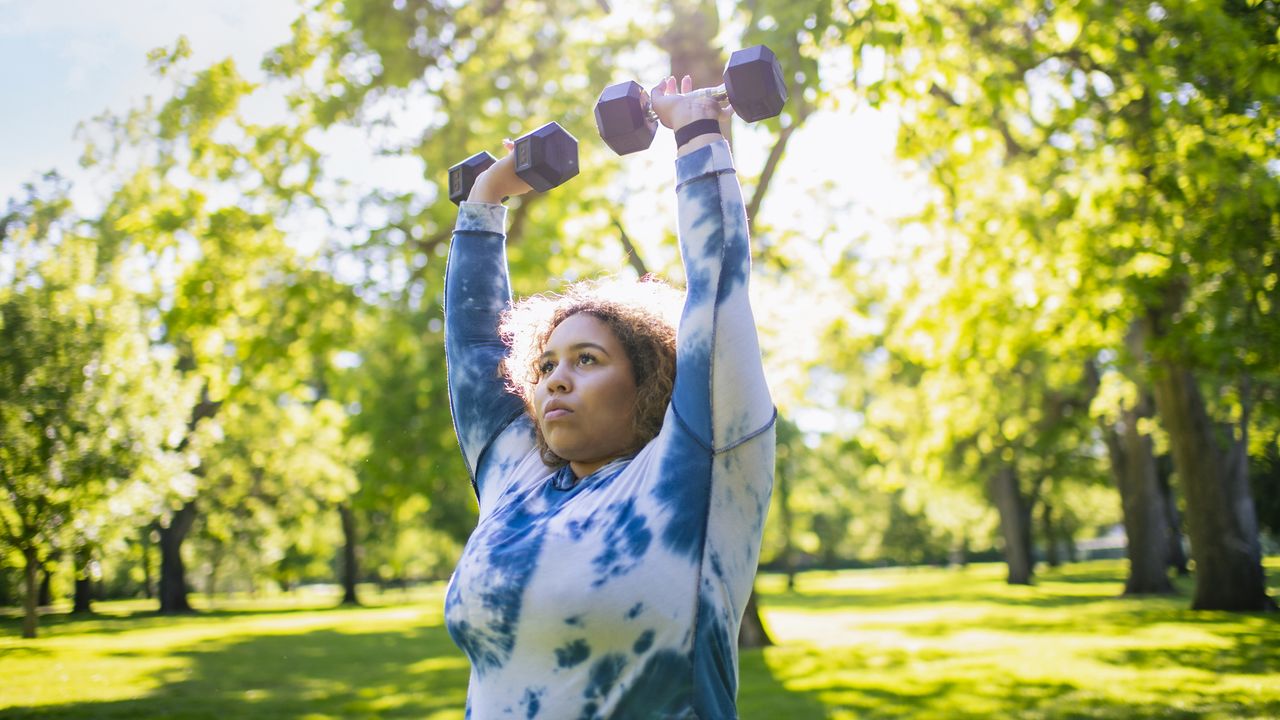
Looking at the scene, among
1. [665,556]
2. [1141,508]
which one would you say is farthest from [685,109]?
[1141,508]

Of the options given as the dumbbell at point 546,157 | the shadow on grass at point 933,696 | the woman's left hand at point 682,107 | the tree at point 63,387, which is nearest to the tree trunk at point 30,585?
the tree at point 63,387

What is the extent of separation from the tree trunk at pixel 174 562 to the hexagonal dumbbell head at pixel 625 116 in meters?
37.2

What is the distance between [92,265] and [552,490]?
66.6 feet

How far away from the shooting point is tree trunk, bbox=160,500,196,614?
35.4 metres

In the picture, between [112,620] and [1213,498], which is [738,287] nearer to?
[1213,498]

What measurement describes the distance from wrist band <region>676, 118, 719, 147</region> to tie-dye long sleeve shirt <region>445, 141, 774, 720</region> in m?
0.06

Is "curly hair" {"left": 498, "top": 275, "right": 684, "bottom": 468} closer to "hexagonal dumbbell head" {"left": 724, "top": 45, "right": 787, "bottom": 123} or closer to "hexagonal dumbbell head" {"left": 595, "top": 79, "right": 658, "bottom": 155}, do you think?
"hexagonal dumbbell head" {"left": 595, "top": 79, "right": 658, "bottom": 155}

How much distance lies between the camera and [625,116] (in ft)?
7.23

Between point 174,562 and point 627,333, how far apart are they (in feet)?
127

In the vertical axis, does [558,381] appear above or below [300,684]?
above

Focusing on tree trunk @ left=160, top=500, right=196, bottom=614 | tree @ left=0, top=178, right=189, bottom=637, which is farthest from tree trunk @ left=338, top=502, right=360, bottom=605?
tree @ left=0, top=178, right=189, bottom=637

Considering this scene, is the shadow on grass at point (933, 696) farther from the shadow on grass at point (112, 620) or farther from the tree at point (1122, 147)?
the shadow on grass at point (112, 620)

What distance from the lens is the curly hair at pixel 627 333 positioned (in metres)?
2.06

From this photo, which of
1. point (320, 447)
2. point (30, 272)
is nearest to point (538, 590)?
point (30, 272)
